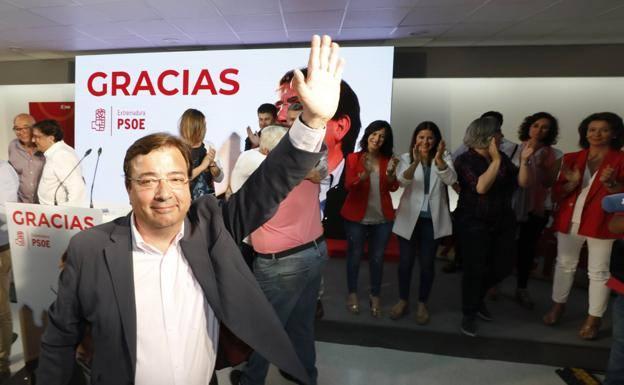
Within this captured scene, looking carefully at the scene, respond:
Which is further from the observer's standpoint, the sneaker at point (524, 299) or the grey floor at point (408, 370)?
the sneaker at point (524, 299)

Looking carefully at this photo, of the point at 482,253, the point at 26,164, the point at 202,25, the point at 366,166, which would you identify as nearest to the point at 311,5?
the point at 202,25

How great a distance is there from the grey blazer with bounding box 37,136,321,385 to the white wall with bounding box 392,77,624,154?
426cm

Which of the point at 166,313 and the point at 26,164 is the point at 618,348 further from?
the point at 26,164

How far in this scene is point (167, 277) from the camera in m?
0.90

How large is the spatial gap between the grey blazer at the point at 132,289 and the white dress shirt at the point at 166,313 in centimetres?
3

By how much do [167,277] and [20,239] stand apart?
4.07 ft

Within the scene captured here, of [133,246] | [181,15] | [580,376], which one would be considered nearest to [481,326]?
[580,376]

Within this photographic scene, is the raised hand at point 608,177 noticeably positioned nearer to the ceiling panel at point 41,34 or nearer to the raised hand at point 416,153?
the raised hand at point 416,153

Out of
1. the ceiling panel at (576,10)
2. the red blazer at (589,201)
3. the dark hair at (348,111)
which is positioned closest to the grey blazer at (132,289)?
the red blazer at (589,201)

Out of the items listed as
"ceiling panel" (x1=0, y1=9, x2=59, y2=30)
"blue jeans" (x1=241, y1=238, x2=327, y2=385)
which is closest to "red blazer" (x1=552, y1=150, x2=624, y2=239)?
"blue jeans" (x1=241, y1=238, x2=327, y2=385)

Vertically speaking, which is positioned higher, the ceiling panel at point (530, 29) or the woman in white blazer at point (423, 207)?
the ceiling panel at point (530, 29)

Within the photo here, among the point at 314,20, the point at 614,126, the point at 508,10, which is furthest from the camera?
the point at 314,20

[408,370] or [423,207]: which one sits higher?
[423,207]

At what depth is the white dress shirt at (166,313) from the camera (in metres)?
0.89
